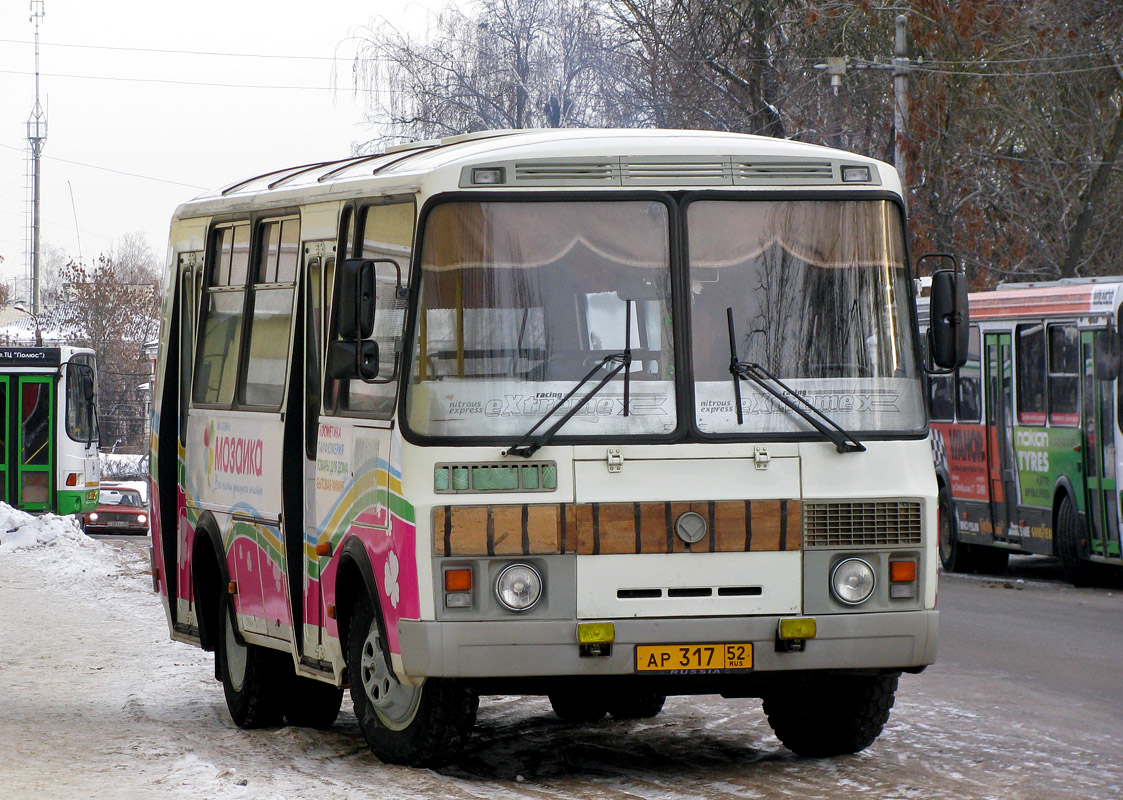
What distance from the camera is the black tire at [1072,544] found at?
19.8m

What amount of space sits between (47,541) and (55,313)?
66624 mm

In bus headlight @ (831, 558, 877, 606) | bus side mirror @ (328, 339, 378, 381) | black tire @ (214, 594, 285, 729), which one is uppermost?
bus side mirror @ (328, 339, 378, 381)

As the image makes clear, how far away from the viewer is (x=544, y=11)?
42625 mm

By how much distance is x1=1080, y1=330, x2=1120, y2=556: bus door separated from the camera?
19094 mm

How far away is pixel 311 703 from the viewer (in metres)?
11.0

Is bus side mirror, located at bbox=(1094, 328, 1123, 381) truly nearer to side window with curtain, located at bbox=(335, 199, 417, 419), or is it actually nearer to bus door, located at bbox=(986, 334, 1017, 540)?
bus door, located at bbox=(986, 334, 1017, 540)

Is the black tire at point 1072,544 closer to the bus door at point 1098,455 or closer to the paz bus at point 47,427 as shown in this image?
the bus door at point 1098,455

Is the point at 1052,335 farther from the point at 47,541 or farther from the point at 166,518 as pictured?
the point at 47,541

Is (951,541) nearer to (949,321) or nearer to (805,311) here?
(949,321)

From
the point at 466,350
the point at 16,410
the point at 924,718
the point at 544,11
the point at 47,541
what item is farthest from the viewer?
the point at 544,11

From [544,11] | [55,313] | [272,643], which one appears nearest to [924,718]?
[272,643]

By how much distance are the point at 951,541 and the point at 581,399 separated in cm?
1512

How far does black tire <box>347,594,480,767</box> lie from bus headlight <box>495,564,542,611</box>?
1.58 feet

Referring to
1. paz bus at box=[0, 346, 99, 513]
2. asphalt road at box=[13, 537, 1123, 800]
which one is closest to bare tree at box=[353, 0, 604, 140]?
paz bus at box=[0, 346, 99, 513]
